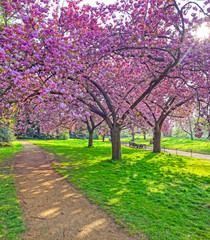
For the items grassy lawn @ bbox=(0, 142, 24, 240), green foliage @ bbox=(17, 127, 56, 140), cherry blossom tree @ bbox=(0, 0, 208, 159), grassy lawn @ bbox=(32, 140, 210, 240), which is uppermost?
cherry blossom tree @ bbox=(0, 0, 208, 159)

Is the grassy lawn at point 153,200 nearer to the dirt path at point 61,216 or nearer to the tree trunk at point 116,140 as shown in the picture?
the dirt path at point 61,216

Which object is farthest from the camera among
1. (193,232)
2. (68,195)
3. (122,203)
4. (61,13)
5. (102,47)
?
(61,13)

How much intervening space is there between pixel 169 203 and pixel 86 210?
3.28 metres

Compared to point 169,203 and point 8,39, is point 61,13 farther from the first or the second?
point 169,203

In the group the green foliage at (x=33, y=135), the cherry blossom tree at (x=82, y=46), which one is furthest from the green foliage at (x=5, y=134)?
the green foliage at (x=33, y=135)

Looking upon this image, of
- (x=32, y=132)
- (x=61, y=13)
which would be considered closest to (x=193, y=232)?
(x=61, y=13)

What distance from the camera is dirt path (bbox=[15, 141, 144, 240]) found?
170 inches

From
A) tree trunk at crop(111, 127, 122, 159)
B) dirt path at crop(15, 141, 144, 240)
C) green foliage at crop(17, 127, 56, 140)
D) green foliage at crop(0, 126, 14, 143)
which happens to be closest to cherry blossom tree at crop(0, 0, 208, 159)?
tree trunk at crop(111, 127, 122, 159)

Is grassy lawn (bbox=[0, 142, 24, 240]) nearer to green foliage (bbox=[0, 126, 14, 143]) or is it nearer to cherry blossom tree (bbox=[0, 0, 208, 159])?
cherry blossom tree (bbox=[0, 0, 208, 159])

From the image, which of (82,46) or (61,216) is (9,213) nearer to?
(61,216)

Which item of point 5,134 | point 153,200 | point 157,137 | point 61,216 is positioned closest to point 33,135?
point 5,134

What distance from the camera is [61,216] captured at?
5215 millimetres

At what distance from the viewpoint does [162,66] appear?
10859 mm

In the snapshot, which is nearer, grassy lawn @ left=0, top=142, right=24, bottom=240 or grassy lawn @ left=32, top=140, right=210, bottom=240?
grassy lawn @ left=0, top=142, right=24, bottom=240
